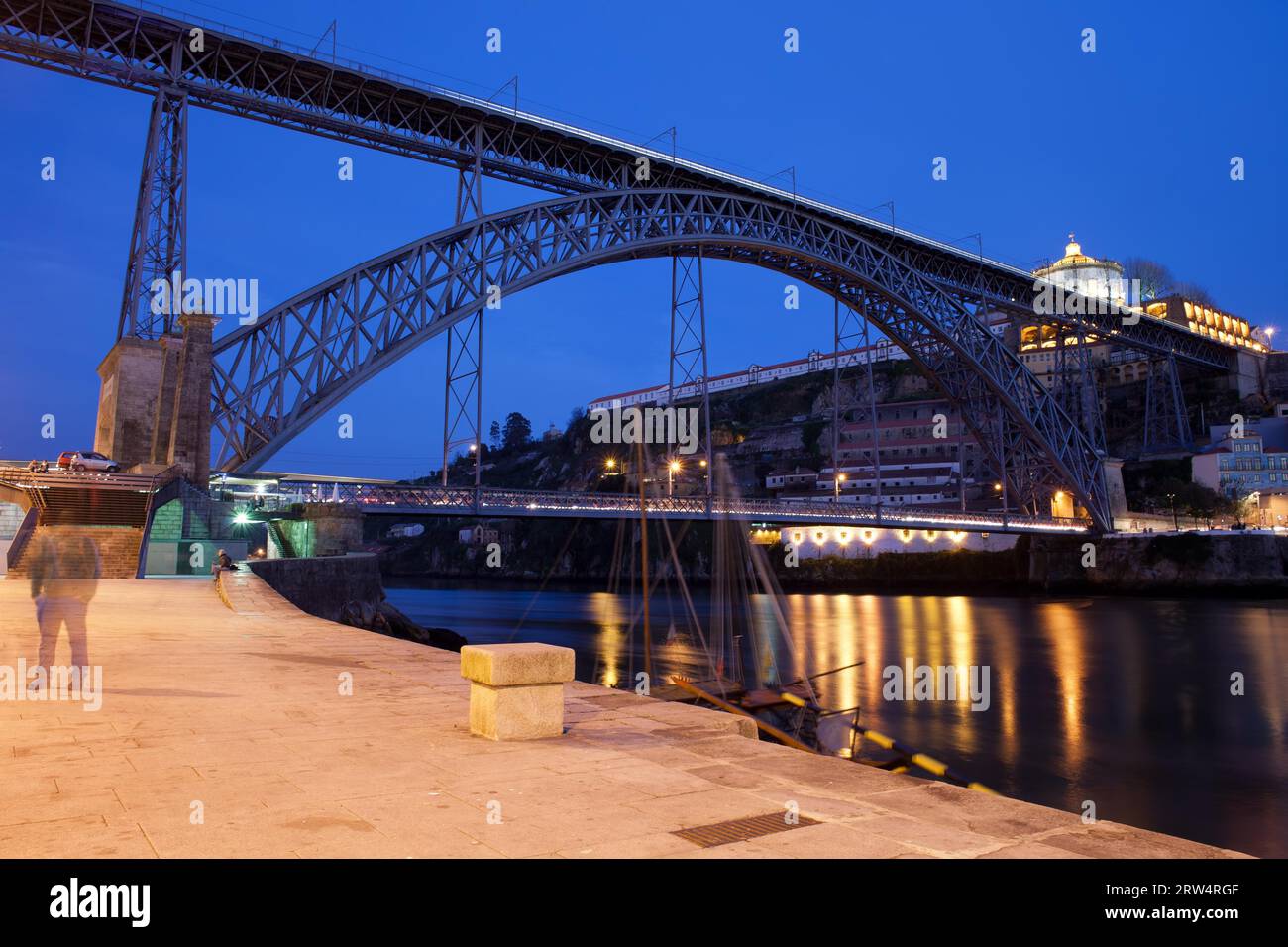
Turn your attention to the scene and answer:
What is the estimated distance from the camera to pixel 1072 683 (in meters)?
28.0

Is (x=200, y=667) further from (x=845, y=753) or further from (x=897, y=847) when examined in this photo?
(x=845, y=753)

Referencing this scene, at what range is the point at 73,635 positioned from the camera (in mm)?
12031

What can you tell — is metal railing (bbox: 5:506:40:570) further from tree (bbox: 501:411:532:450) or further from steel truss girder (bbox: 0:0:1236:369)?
tree (bbox: 501:411:532:450)

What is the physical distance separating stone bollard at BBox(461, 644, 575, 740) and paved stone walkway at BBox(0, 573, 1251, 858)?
195 mm

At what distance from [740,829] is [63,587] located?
19.7 metres

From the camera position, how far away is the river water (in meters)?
16.2

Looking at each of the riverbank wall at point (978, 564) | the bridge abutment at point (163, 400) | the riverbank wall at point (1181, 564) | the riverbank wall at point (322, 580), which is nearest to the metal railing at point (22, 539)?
the bridge abutment at point (163, 400)

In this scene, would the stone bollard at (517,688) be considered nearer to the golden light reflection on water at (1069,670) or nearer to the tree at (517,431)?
the golden light reflection on water at (1069,670)

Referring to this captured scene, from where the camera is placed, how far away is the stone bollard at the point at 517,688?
6883 millimetres

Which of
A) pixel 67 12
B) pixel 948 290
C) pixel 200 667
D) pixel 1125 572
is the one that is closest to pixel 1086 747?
pixel 200 667

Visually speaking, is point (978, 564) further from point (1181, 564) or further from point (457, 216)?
point (457, 216)

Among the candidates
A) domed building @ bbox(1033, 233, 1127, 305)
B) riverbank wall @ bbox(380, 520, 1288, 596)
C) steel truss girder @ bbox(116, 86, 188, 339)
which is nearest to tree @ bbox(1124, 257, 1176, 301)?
domed building @ bbox(1033, 233, 1127, 305)

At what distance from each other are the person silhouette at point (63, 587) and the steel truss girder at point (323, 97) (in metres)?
14.7
